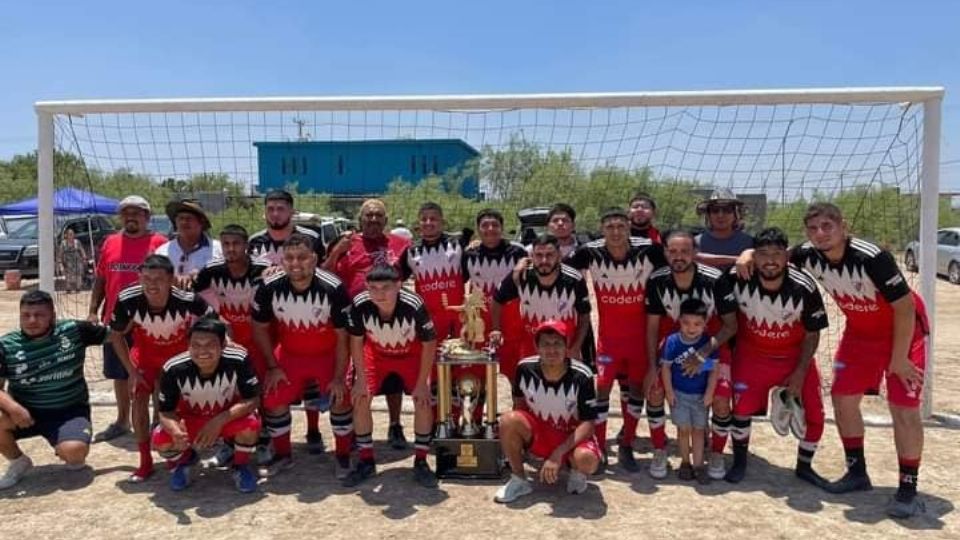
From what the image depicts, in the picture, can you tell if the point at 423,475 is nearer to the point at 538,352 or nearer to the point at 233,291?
the point at 538,352

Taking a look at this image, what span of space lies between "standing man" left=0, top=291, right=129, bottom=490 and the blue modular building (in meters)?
2.86

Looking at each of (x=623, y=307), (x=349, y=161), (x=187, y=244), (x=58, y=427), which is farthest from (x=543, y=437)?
(x=349, y=161)

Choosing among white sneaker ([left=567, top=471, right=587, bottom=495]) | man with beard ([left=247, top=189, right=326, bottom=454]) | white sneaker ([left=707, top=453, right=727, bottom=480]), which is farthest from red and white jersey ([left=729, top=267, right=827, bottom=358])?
man with beard ([left=247, top=189, right=326, bottom=454])

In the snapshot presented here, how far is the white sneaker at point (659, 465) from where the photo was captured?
15.9 ft

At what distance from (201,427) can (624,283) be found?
2.94 m

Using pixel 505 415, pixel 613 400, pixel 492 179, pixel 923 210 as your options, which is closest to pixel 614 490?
pixel 505 415

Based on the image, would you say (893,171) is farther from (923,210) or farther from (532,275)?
(532,275)

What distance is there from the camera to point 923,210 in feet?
19.9

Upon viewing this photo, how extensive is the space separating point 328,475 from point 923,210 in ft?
16.8

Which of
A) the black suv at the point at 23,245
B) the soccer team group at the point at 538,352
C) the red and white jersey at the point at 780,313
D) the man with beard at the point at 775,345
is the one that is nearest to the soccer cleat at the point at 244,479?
the soccer team group at the point at 538,352

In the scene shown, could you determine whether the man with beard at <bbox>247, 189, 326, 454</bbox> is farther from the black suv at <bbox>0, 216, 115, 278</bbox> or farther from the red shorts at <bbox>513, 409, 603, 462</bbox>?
the black suv at <bbox>0, 216, 115, 278</bbox>

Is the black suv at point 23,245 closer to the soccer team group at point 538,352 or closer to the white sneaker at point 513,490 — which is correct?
the soccer team group at point 538,352

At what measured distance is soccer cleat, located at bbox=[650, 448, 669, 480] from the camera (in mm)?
4855

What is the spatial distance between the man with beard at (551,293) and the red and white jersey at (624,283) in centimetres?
14
